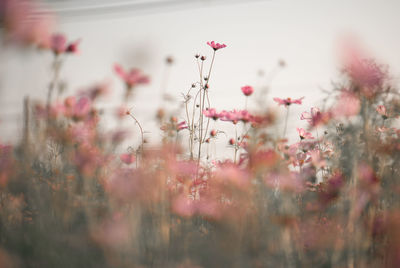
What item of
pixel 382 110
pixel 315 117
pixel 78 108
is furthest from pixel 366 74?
pixel 78 108

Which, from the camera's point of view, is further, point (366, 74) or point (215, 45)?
point (215, 45)

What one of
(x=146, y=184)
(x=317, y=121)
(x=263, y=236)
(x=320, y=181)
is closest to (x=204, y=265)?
(x=263, y=236)

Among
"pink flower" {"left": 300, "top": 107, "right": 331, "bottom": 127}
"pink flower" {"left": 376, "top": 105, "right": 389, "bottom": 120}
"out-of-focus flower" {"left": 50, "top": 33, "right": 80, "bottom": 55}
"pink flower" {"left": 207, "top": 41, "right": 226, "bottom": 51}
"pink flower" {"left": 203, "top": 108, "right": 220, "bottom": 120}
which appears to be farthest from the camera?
"pink flower" {"left": 207, "top": 41, "right": 226, "bottom": 51}

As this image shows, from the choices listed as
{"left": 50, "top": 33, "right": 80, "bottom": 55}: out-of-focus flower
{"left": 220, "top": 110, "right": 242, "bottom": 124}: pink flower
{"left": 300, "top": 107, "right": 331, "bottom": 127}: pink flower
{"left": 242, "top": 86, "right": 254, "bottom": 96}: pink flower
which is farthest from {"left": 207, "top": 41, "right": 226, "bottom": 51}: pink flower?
{"left": 50, "top": 33, "right": 80, "bottom": 55}: out-of-focus flower

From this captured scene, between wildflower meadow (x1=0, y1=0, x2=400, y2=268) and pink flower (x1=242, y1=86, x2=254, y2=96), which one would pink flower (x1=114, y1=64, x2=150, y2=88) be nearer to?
wildflower meadow (x1=0, y1=0, x2=400, y2=268)

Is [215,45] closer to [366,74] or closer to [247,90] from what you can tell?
[247,90]

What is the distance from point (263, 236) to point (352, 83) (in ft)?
1.93

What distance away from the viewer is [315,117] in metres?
1.38

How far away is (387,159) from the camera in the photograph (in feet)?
4.21

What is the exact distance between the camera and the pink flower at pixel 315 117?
132 cm

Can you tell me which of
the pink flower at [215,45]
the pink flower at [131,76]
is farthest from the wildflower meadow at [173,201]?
the pink flower at [215,45]

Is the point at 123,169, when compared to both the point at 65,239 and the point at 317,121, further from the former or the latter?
the point at 317,121

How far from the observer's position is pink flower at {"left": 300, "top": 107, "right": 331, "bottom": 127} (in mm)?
1319

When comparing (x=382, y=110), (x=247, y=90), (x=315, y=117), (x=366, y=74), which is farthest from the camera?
(x=247, y=90)
